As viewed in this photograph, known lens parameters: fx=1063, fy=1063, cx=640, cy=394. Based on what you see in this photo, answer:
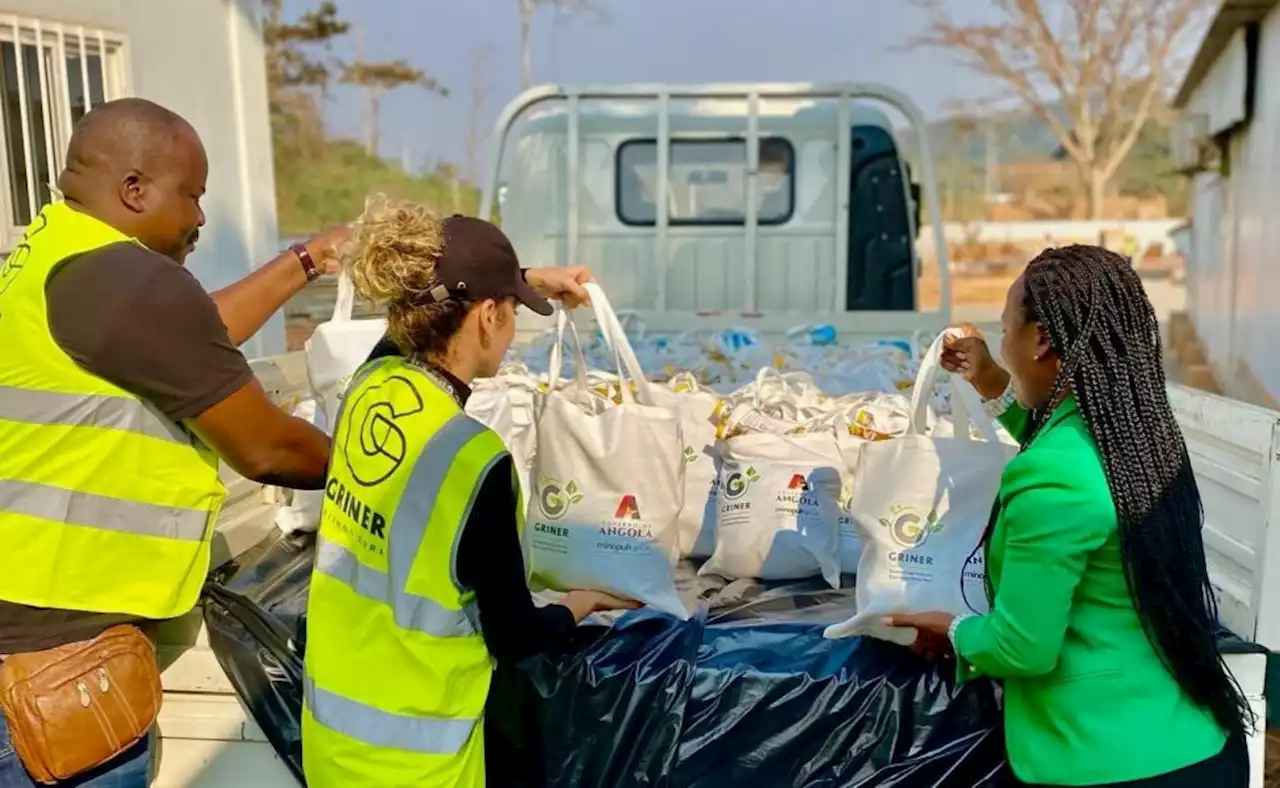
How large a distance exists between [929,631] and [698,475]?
802mm

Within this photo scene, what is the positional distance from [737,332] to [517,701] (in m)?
2.33

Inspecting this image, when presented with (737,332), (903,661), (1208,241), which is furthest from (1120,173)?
(903,661)

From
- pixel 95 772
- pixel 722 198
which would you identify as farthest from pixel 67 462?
pixel 722 198

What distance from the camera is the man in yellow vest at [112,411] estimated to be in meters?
1.54

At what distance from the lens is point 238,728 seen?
202cm

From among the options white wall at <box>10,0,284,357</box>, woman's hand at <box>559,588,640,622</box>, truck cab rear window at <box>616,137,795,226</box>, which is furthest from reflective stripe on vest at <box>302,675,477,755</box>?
truck cab rear window at <box>616,137,795,226</box>

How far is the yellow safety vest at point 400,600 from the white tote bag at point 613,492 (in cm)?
57

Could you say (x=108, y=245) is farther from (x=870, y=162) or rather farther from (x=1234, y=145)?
(x=1234, y=145)

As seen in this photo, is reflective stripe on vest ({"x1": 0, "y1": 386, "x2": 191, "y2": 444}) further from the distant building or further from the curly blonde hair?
the distant building

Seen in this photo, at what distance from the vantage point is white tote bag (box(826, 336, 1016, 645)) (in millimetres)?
1910

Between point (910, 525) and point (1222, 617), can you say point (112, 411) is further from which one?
point (1222, 617)

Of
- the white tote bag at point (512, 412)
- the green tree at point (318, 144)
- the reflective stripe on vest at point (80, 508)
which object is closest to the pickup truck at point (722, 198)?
the white tote bag at point (512, 412)

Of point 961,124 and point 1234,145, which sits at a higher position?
point 961,124

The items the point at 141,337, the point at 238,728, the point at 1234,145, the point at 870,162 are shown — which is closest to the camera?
the point at 141,337
